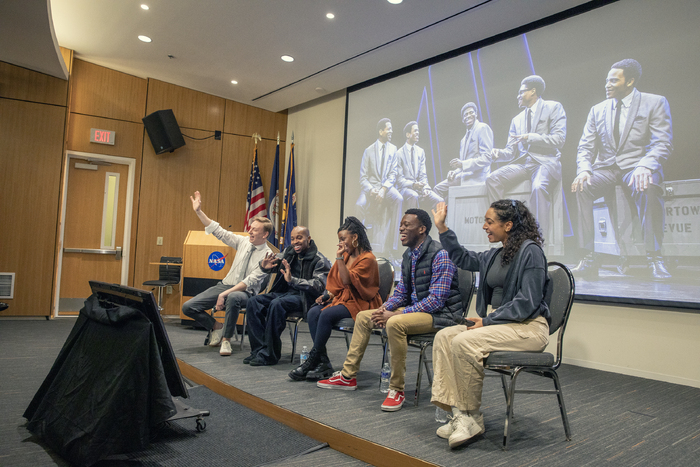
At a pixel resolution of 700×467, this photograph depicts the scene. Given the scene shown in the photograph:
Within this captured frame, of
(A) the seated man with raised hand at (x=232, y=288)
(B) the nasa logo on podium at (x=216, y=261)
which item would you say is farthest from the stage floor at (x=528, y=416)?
(B) the nasa logo on podium at (x=216, y=261)

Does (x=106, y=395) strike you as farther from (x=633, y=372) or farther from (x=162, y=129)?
(x=162, y=129)

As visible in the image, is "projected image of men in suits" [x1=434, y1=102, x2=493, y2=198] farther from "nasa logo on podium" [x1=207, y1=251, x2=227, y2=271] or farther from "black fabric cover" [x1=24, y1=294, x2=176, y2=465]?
"black fabric cover" [x1=24, y1=294, x2=176, y2=465]

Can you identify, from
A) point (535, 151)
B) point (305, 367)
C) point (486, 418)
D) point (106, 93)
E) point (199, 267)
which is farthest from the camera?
point (106, 93)

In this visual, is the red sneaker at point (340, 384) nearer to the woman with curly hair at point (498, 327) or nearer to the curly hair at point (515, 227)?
the woman with curly hair at point (498, 327)

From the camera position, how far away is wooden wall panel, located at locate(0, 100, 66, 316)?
588 cm

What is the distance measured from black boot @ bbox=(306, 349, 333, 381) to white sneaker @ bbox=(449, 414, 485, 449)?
1.26 metres

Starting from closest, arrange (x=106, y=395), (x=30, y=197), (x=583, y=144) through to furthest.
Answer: (x=106, y=395) < (x=583, y=144) < (x=30, y=197)

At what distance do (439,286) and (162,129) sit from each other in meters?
5.28

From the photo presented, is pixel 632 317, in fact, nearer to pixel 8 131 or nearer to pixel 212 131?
pixel 212 131

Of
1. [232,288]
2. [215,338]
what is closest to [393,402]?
[232,288]

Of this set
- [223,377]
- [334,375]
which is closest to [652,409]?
[334,375]

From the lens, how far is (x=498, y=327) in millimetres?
2148

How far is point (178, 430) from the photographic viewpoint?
7.50ft

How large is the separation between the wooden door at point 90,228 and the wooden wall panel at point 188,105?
3.43 feet
